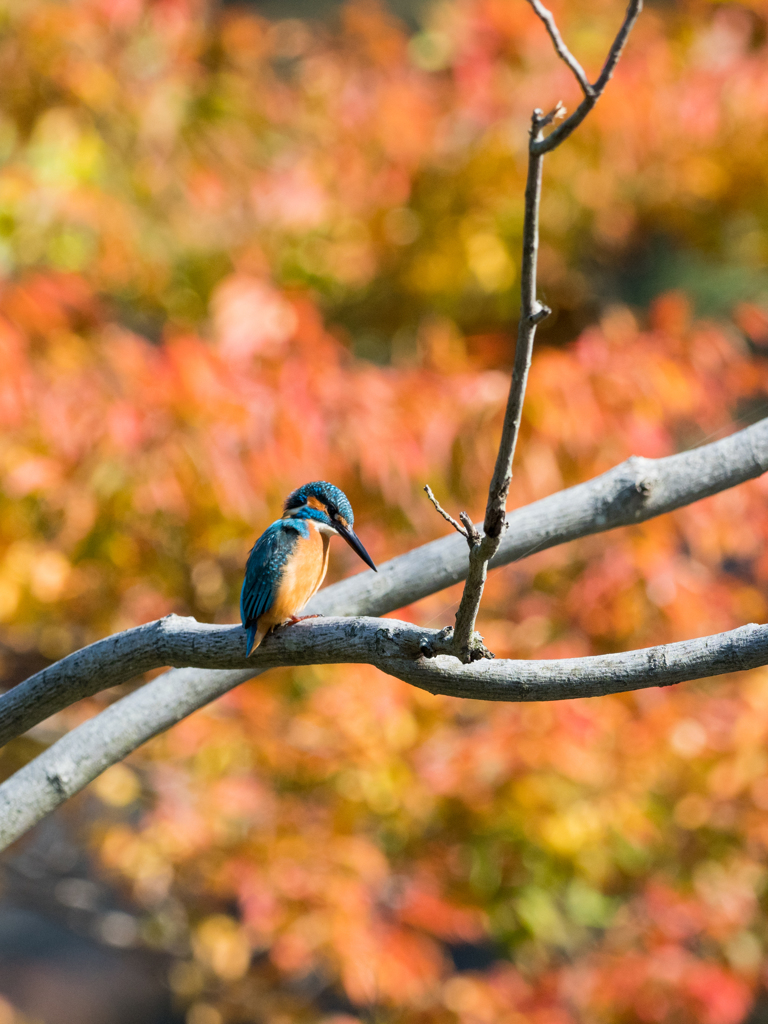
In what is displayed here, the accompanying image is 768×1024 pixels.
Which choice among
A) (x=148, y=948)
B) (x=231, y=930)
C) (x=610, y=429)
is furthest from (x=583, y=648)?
(x=148, y=948)

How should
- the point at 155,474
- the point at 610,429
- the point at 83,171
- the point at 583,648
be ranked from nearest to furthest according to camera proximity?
1. the point at 155,474
2. the point at 610,429
3. the point at 583,648
4. the point at 83,171

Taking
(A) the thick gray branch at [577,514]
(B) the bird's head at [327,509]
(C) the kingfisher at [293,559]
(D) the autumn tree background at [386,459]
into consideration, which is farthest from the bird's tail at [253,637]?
(D) the autumn tree background at [386,459]

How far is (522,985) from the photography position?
3031mm

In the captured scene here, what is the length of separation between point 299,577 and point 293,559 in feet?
0.10

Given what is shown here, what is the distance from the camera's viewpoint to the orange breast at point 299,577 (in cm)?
112

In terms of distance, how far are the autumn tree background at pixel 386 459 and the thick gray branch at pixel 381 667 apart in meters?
0.94

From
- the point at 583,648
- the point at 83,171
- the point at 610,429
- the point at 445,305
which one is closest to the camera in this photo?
the point at 610,429

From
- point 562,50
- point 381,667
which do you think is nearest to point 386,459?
point 381,667

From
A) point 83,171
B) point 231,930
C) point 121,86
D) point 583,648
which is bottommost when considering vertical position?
point 231,930

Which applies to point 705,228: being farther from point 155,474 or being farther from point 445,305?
point 155,474

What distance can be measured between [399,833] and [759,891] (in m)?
1.37

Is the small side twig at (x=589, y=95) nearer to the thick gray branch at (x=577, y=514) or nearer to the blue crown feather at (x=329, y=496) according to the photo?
the blue crown feather at (x=329, y=496)

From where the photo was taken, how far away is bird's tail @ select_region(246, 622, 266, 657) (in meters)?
1.09

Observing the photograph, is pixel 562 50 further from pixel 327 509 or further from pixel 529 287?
pixel 327 509
